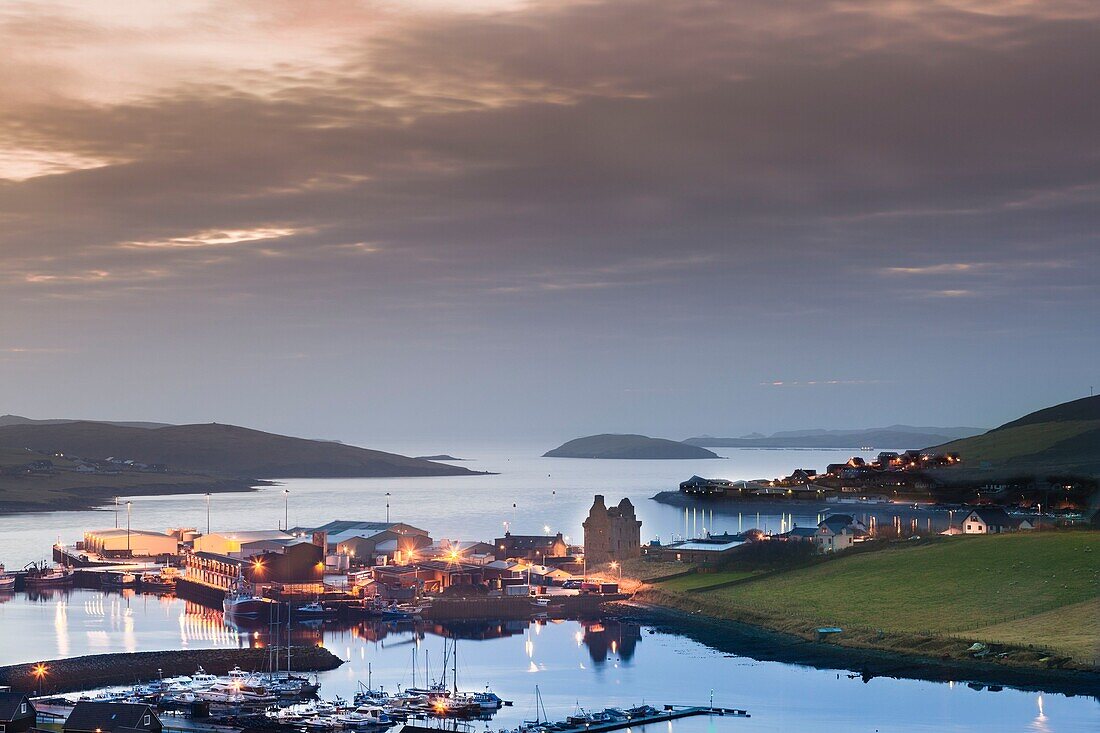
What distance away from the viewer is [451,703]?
43250mm

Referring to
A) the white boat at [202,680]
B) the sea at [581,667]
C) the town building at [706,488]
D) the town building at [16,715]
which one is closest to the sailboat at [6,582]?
the sea at [581,667]

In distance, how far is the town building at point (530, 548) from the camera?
3317 inches

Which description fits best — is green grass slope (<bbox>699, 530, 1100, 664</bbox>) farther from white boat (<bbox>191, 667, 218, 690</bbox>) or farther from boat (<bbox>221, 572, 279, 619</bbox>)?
white boat (<bbox>191, 667, 218, 690</bbox>)

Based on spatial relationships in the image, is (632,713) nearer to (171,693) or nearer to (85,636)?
(171,693)

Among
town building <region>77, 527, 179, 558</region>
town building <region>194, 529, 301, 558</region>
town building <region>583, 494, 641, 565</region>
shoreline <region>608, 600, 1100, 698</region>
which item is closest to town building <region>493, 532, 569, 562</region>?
town building <region>583, 494, 641, 565</region>

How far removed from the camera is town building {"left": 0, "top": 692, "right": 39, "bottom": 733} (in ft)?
117

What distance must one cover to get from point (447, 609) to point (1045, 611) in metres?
26.9

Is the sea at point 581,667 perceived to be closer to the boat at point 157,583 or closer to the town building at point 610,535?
the boat at point 157,583

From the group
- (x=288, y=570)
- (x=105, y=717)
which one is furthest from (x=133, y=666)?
(x=288, y=570)

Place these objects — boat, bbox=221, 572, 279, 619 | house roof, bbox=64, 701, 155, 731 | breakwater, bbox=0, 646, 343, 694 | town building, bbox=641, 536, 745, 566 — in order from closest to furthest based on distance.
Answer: house roof, bbox=64, 701, 155, 731 < breakwater, bbox=0, 646, 343, 694 < boat, bbox=221, 572, 279, 619 < town building, bbox=641, 536, 745, 566

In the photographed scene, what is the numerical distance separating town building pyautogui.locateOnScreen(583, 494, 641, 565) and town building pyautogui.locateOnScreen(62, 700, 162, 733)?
4683 cm

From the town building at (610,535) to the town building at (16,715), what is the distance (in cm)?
4751

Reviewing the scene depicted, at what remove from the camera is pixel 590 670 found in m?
51.4

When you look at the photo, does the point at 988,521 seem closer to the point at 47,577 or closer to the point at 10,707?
the point at 47,577
